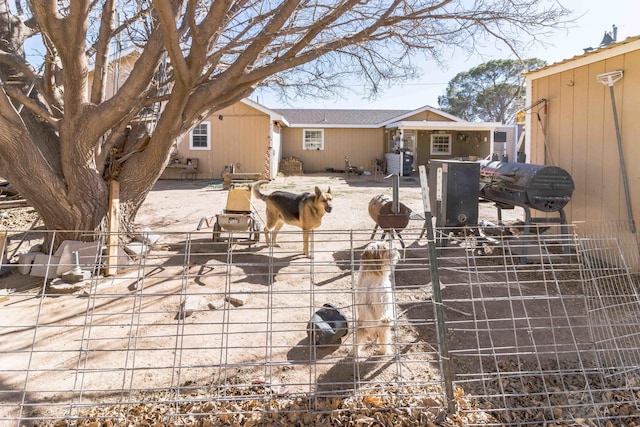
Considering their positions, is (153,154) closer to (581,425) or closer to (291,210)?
(291,210)

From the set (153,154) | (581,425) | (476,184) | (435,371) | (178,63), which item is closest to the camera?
(581,425)

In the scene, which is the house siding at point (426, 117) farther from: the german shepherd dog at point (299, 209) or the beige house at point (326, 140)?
→ the german shepherd dog at point (299, 209)

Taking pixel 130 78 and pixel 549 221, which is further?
pixel 549 221

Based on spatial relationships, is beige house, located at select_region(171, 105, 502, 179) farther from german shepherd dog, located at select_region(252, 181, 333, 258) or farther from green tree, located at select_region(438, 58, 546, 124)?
green tree, located at select_region(438, 58, 546, 124)

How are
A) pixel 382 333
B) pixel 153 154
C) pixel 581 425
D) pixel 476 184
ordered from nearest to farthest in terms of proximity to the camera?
pixel 581 425
pixel 382 333
pixel 153 154
pixel 476 184

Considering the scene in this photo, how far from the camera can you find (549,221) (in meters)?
6.79

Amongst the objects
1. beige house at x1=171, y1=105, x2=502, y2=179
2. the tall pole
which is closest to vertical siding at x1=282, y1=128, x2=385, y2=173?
beige house at x1=171, y1=105, x2=502, y2=179

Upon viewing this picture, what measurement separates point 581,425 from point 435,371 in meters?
1.03

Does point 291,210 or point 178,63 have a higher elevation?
point 178,63

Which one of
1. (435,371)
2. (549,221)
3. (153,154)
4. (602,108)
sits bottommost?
(435,371)

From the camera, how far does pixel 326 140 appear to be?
2473 cm

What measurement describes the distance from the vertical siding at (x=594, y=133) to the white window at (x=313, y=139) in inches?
689

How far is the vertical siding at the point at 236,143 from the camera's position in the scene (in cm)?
1878

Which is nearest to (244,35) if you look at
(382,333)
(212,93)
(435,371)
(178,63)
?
(212,93)
